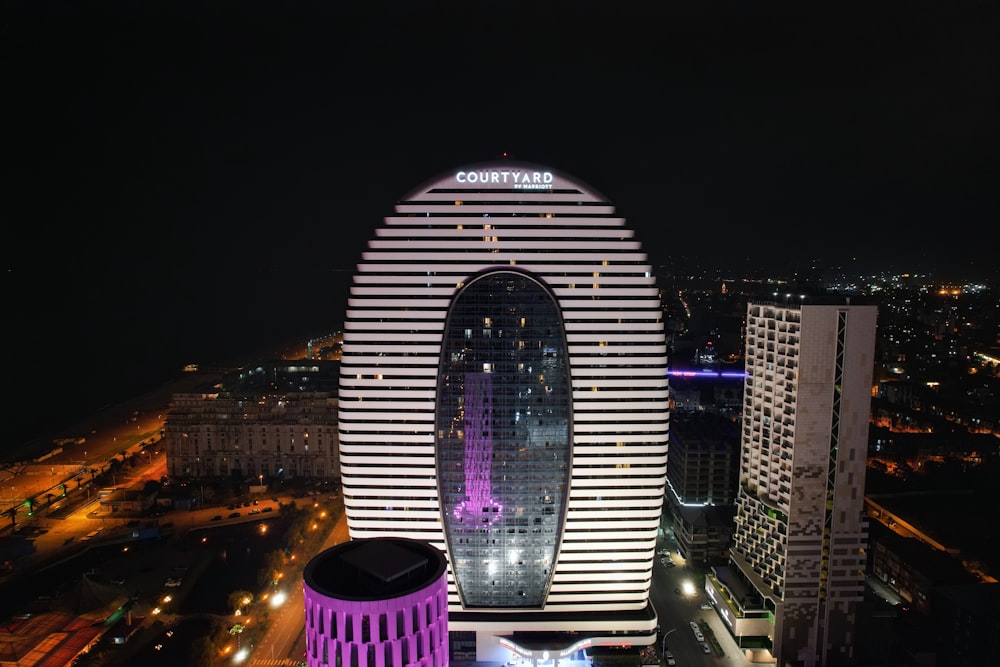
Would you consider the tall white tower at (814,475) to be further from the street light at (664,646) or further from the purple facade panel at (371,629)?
the purple facade panel at (371,629)

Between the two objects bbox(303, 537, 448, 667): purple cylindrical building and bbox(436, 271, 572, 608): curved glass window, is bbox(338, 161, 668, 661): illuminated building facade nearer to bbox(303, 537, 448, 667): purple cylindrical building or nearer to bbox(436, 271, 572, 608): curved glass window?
bbox(436, 271, 572, 608): curved glass window

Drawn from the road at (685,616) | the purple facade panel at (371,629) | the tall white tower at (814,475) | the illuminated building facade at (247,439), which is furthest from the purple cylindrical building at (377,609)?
the illuminated building facade at (247,439)

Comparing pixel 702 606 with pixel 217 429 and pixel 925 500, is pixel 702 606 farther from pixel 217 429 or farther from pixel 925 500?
pixel 217 429

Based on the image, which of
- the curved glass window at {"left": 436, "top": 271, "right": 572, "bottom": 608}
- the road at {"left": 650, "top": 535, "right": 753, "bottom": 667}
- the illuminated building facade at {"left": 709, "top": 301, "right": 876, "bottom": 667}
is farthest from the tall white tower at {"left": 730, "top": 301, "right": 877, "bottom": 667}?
the curved glass window at {"left": 436, "top": 271, "right": 572, "bottom": 608}

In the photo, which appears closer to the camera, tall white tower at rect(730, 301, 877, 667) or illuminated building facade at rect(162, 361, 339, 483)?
tall white tower at rect(730, 301, 877, 667)

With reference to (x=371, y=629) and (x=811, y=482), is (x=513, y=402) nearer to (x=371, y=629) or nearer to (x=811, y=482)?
(x=371, y=629)

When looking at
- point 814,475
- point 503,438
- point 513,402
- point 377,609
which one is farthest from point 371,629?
point 814,475

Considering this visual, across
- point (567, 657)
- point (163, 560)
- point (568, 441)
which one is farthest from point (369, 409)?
point (163, 560)

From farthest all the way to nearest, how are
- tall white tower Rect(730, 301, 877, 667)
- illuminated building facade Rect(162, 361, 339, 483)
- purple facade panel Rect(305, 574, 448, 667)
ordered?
illuminated building facade Rect(162, 361, 339, 483) → tall white tower Rect(730, 301, 877, 667) → purple facade panel Rect(305, 574, 448, 667)
